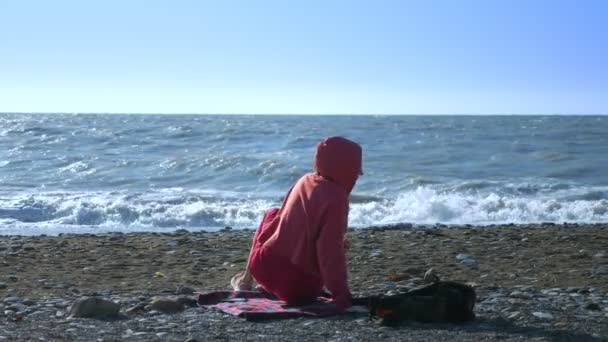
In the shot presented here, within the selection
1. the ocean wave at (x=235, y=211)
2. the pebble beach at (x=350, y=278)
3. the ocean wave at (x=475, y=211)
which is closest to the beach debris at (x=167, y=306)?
the pebble beach at (x=350, y=278)

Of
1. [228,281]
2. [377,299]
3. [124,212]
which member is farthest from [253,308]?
[124,212]

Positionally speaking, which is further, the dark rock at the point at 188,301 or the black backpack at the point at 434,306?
the dark rock at the point at 188,301

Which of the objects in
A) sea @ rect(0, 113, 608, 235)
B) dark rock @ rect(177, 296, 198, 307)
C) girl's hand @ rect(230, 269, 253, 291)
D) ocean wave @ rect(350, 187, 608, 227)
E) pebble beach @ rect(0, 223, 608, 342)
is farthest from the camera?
sea @ rect(0, 113, 608, 235)

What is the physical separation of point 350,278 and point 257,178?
50.8 ft

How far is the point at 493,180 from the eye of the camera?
22.9m

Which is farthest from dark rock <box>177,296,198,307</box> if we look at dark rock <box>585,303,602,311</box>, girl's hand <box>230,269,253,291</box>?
dark rock <box>585,303,602,311</box>

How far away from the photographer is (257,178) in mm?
23766

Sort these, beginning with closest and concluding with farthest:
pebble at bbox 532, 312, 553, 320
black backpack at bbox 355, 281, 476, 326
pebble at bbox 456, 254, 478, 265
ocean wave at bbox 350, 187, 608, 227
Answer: black backpack at bbox 355, 281, 476, 326
pebble at bbox 532, 312, 553, 320
pebble at bbox 456, 254, 478, 265
ocean wave at bbox 350, 187, 608, 227

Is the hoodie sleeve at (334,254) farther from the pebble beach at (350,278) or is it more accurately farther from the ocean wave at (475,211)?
the ocean wave at (475,211)

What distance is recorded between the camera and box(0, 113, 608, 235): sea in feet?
55.4

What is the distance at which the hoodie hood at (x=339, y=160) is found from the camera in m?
6.07

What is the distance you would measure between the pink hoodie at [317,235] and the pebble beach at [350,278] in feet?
1.38

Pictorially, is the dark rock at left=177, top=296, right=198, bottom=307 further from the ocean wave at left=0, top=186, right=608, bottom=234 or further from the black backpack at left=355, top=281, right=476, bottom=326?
the ocean wave at left=0, top=186, right=608, bottom=234

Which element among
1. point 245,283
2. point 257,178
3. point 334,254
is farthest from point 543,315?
point 257,178
